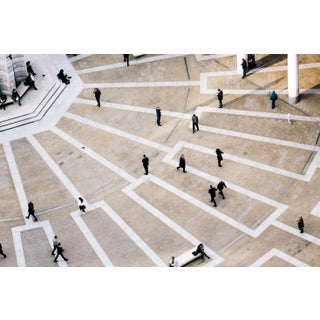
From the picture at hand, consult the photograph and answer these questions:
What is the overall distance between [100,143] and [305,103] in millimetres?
11709

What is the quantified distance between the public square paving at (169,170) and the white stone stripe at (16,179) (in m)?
0.09

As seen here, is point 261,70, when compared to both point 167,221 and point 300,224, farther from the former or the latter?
point 300,224

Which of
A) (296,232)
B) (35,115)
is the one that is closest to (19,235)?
(35,115)

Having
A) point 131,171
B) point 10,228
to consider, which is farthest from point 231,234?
point 10,228

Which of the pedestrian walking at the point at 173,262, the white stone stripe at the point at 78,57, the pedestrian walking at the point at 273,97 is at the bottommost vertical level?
the pedestrian walking at the point at 173,262

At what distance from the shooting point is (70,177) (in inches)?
1964

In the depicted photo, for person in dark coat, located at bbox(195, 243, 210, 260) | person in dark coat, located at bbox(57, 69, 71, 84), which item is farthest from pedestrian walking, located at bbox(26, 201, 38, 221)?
person in dark coat, located at bbox(57, 69, 71, 84)

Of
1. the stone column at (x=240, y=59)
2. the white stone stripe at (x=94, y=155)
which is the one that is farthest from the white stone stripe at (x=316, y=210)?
the stone column at (x=240, y=59)

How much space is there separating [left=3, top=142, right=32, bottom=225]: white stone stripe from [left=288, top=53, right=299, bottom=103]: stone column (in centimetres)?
1580

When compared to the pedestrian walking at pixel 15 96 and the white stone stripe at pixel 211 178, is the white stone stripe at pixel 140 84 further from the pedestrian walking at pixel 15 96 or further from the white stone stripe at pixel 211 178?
the white stone stripe at pixel 211 178

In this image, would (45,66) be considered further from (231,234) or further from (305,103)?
(231,234)

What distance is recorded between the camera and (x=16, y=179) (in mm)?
50156

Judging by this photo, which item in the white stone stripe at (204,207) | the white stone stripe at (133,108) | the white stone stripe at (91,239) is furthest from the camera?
the white stone stripe at (133,108)

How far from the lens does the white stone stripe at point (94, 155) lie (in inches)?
1946
